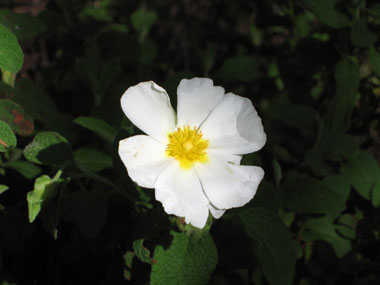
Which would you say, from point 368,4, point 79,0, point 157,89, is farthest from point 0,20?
point 368,4

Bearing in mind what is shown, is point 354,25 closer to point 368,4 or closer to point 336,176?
point 368,4

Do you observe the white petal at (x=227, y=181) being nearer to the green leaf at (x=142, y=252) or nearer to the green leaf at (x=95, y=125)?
the green leaf at (x=142, y=252)

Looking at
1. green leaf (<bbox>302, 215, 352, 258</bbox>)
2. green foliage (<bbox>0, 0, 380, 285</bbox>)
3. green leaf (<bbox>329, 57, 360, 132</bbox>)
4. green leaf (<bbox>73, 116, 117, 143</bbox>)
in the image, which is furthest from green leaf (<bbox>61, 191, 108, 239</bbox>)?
green leaf (<bbox>329, 57, 360, 132</bbox>)

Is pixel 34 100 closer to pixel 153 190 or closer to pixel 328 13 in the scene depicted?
pixel 153 190

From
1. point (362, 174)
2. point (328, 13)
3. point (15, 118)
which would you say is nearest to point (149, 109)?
point (15, 118)

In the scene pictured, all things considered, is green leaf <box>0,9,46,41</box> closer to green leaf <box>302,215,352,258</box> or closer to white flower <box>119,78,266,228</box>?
white flower <box>119,78,266,228</box>
